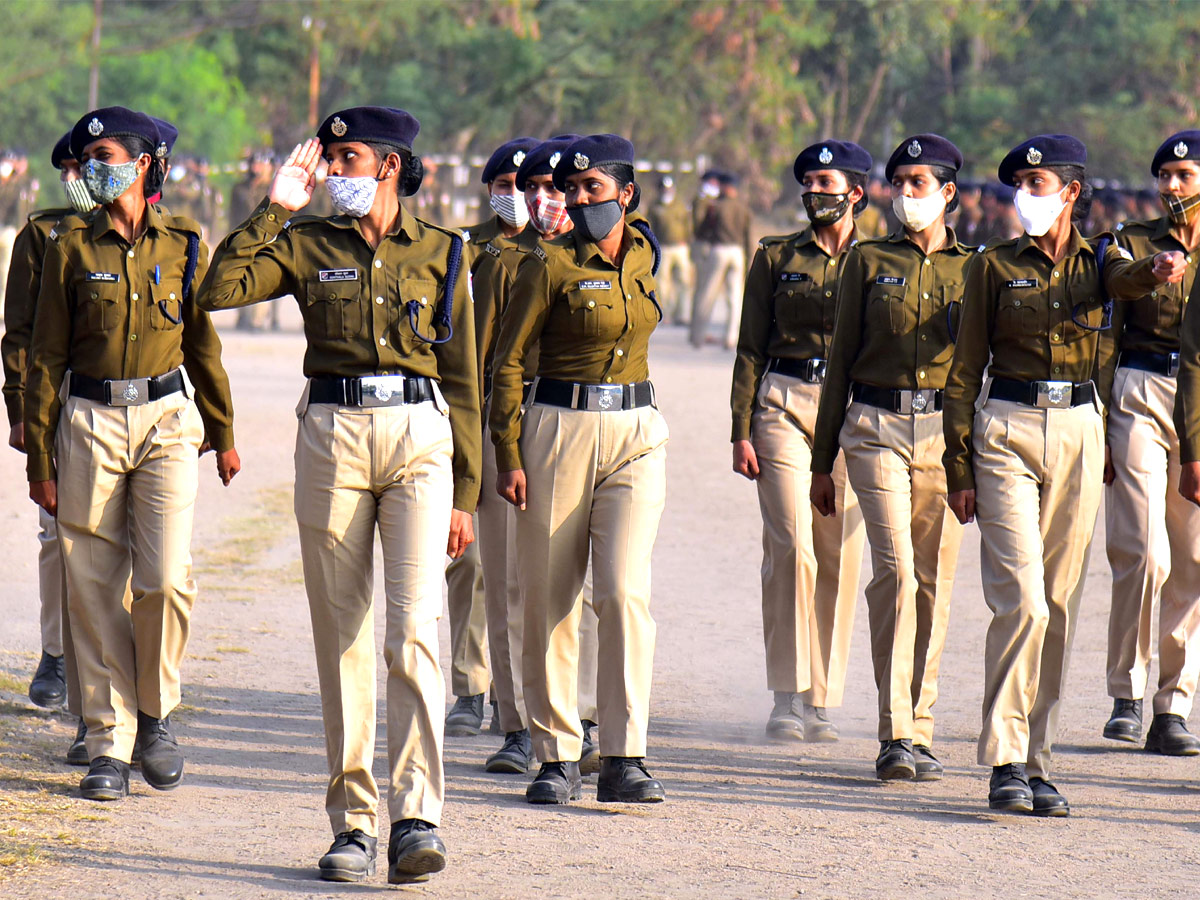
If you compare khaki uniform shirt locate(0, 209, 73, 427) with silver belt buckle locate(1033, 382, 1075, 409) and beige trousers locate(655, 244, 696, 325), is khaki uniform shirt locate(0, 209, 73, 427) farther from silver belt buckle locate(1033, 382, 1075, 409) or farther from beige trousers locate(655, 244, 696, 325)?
beige trousers locate(655, 244, 696, 325)

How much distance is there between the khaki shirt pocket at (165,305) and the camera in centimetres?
683

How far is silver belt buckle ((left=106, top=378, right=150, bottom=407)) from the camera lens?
22.2 ft

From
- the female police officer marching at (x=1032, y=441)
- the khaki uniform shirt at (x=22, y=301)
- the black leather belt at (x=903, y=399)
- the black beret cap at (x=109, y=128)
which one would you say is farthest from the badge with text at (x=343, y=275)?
the black leather belt at (x=903, y=399)

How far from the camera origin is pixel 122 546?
6.89 meters

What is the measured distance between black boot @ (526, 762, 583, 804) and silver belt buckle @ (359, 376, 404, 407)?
5.41 ft

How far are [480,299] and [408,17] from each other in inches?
1727

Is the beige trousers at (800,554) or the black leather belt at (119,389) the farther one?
the beige trousers at (800,554)

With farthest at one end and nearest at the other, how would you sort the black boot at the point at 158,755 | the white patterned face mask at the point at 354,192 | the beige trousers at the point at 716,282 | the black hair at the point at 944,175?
the beige trousers at the point at 716,282 → the black hair at the point at 944,175 → the black boot at the point at 158,755 → the white patterned face mask at the point at 354,192

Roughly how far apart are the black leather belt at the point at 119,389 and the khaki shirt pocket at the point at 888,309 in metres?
2.64

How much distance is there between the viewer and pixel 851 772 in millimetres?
7473

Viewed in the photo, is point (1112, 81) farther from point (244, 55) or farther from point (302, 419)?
point (302, 419)

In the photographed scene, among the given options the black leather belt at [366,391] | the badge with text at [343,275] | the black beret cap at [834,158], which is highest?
the black beret cap at [834,158]

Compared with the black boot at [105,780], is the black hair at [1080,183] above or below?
above

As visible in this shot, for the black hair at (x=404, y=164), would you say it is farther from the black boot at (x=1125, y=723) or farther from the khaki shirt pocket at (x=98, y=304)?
the black boot at (x=1125, y=723)
